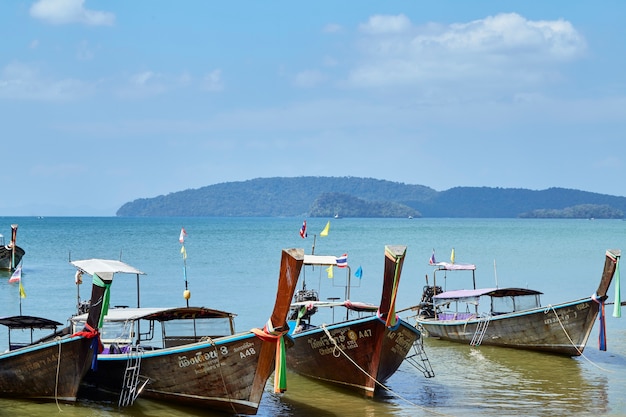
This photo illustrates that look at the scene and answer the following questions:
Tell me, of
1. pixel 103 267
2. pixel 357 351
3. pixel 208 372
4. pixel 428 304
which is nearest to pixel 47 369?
pixel 208 372

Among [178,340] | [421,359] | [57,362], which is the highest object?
[178,340]

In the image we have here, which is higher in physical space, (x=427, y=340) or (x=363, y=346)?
(x=363, y=346)

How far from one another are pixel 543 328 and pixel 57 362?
1560 centimetres

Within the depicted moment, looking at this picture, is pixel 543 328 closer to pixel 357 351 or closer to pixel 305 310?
pixel 305 310

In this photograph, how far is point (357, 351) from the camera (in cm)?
2131

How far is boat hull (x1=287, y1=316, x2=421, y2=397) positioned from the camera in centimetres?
2092

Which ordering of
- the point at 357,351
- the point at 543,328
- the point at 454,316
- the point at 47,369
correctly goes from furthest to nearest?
the point at 454,316, the point at 543,328, the point at 357,351, the point at 47,369

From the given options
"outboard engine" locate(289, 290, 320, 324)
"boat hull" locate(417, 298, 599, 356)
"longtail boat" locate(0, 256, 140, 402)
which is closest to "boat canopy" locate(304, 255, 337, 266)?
"outboard engine" locate(289, 290, 320, 324)

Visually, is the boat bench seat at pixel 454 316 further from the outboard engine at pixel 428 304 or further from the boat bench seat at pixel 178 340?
the boat bench seat at pixel 178 340

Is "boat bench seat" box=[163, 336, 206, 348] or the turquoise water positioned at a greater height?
"boat bench seat" box=[163, 336, 206, 348]

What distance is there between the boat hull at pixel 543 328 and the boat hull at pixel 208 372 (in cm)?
1216

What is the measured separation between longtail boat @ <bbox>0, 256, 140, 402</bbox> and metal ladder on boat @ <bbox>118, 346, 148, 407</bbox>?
0.83 m

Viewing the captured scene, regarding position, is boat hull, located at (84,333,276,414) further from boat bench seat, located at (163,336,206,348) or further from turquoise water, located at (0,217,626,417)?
boat bench seat, located at (163,336,206,348)

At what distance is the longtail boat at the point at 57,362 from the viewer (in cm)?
1908
